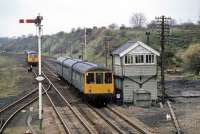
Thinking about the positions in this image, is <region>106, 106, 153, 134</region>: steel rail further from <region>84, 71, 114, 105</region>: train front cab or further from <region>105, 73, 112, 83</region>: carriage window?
<region>105, 73, 112, 83</region>: carriage window

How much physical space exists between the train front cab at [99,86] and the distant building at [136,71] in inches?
110

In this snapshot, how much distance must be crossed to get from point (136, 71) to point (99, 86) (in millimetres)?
4283

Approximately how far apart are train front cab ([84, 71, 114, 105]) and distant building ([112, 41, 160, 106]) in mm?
2791

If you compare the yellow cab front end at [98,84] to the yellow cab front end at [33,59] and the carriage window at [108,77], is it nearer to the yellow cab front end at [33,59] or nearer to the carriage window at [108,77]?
the carriage window at [108,77]

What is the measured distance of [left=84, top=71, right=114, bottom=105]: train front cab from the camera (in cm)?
3494

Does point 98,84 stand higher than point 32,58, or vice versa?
point 32,58

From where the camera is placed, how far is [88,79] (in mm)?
35188

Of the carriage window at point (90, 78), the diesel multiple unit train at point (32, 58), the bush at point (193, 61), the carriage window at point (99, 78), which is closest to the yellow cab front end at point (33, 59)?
the diesel multiple unit train at point (32, 58)

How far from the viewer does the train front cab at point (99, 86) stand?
34938mm

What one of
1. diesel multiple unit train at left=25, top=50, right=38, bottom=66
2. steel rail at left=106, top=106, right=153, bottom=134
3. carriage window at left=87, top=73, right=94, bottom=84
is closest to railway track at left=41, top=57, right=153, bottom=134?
steel rail at left=106, top=106, right=153, bottom=134

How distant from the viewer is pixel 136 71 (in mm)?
38031

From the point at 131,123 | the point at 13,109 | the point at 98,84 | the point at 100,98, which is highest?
the point at 98,84

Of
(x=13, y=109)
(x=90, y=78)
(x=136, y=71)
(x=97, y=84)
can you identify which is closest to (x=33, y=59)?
(x=136, y=71)

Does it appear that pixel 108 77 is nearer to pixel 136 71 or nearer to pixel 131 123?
pixel 136 71
